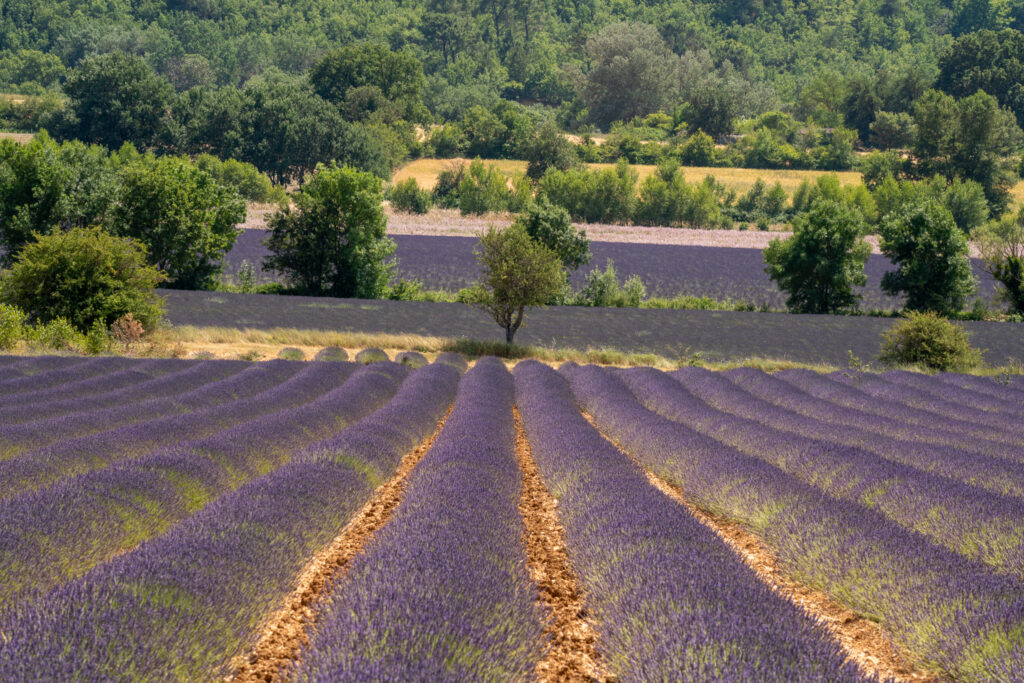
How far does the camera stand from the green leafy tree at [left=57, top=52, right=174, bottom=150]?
6656cm

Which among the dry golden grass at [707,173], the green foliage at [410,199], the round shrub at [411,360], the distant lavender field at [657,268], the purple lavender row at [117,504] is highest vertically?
the dry golden grass at [707,173]

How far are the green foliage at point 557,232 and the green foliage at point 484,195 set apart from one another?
1051 inches

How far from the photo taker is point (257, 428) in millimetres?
8562

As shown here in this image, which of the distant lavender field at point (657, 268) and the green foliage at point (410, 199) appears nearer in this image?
the distant lavender field at point (657, 268)

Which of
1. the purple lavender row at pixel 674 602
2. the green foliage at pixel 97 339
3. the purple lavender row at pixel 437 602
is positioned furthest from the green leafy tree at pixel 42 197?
the purple lavender row at pixel 674 602

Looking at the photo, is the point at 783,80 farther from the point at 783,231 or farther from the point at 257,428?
the point at 257,428

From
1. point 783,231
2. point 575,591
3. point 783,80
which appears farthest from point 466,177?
point 783,80

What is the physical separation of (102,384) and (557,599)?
10.8 meters

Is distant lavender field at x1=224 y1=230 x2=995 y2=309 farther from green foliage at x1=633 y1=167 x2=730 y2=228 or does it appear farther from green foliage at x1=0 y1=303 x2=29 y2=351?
green foliage at x1=0 y1=303 x2=29 y2=351

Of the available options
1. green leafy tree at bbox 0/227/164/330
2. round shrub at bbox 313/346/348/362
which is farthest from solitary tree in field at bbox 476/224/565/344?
green leafy tree at bbox 0/227/164/330

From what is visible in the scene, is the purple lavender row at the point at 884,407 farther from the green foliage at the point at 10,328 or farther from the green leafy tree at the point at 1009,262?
the green leafy tree at the point at 1009,262

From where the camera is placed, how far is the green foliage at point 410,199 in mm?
63500

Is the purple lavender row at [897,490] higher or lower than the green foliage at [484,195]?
lower

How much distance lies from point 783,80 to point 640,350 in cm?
14788
